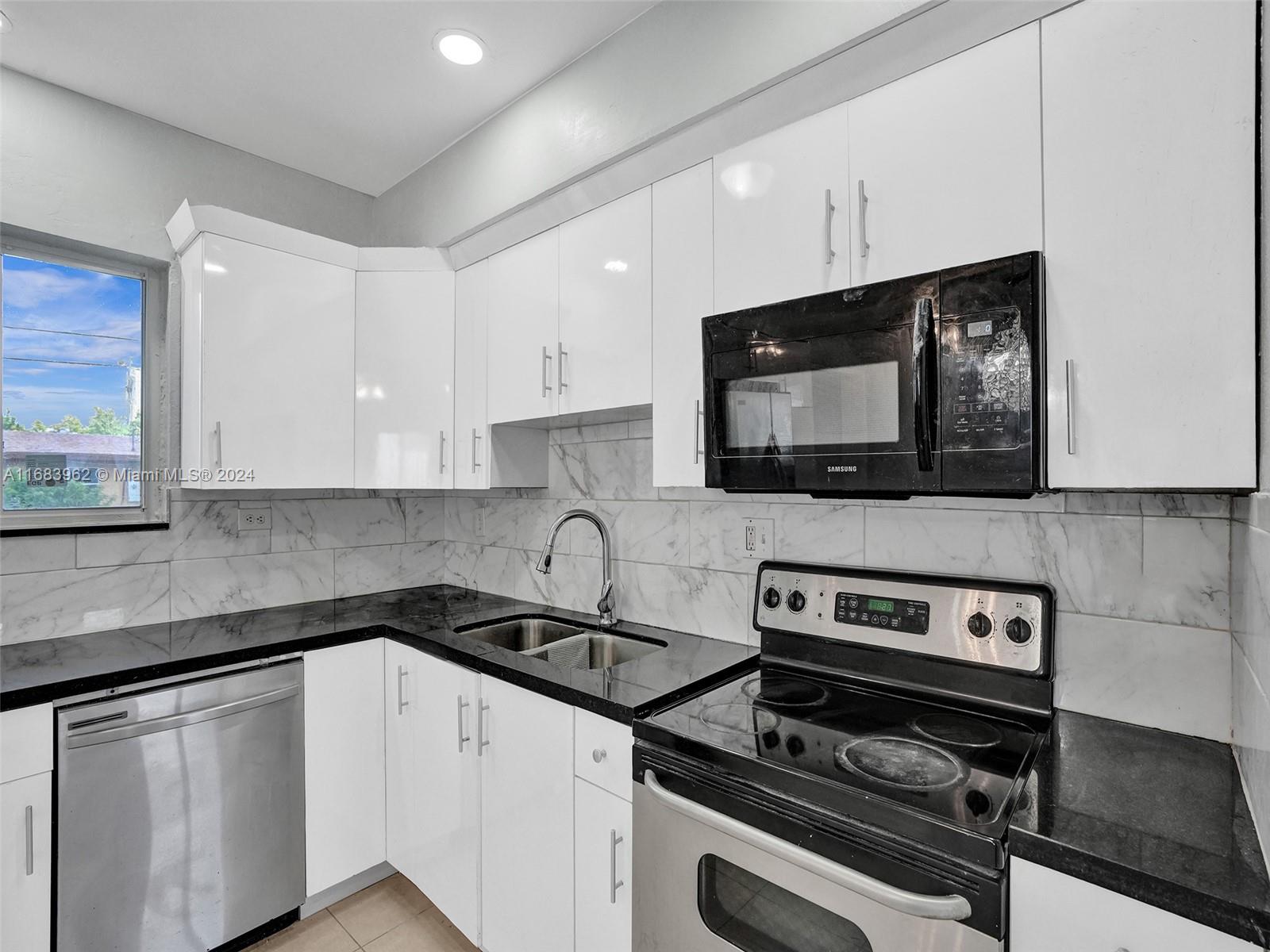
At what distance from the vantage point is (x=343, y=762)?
6.77 ft

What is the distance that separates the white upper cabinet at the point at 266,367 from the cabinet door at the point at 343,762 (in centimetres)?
64

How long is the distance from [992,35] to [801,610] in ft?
4.15

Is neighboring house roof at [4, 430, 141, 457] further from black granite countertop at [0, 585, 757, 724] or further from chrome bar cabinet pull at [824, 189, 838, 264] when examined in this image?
chrome bar cabinet pull at [824, 189, 838, 264]

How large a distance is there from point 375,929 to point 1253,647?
2397mm

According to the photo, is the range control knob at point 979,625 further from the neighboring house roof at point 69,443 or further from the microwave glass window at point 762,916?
the neighboring house roof at point 69,443

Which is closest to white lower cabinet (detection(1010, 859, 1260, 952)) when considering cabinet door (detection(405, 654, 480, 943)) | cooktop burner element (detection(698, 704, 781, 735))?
cooktop burner element (detection(698, 704, 781, 735))

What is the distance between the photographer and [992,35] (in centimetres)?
113

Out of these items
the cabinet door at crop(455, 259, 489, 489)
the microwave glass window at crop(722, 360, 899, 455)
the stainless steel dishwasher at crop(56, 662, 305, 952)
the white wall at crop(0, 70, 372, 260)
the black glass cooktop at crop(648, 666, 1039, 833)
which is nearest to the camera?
the black glass cooktop at crop(648, 666, 1039, 833)

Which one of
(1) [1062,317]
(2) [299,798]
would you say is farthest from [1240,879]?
(2) [299,798]

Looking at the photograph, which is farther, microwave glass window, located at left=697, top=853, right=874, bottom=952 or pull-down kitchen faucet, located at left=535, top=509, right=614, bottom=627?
pull-down kitchen faucet, located at left=535, top=509, right=614, bottom=627

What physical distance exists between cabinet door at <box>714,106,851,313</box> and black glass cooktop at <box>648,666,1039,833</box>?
0.91 meters

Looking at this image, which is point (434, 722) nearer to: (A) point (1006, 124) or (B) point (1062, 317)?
(B) point (1062, 317)

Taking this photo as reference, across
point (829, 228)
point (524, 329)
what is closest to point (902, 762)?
point (829, 228)

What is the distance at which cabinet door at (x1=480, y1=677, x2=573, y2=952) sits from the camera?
1.50m
